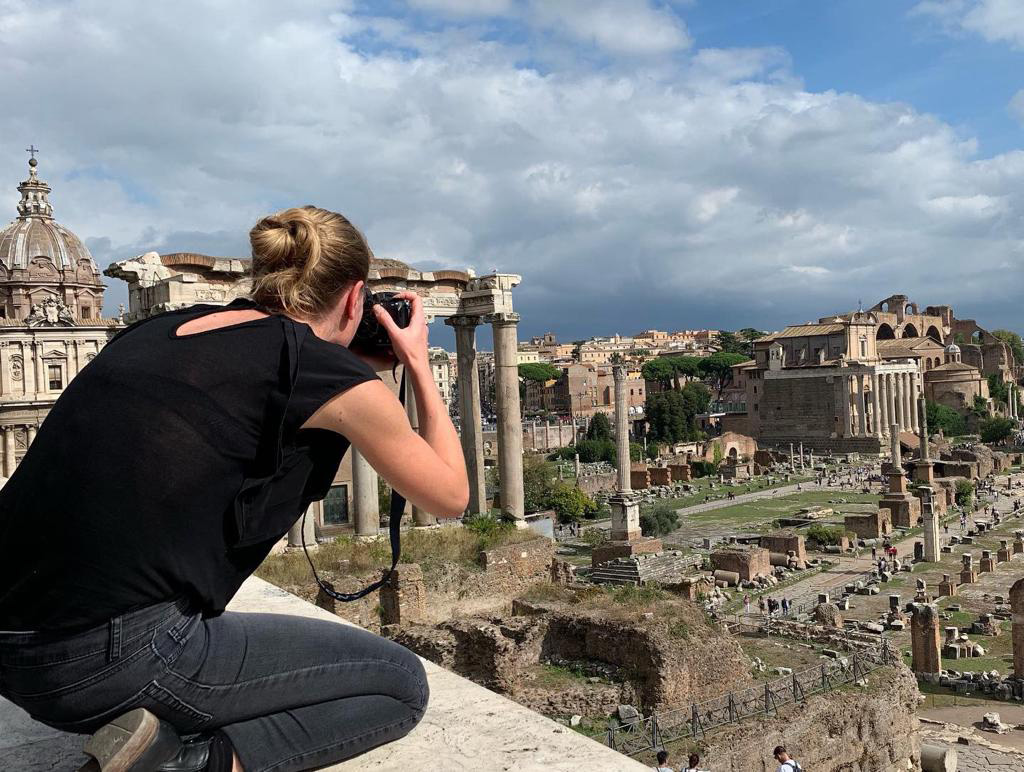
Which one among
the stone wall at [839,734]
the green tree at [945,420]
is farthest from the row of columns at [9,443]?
the green tree at [945,420]

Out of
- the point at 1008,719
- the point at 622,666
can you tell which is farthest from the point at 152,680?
the point at 1008,719

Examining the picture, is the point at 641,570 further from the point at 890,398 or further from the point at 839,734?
the point at 890,398

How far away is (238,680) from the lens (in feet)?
6.20

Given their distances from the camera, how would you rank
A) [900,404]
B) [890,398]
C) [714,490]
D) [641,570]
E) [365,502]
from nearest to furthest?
1. [365,502]
2. [641,570]
3. [714,490]
4. [890,398]
5. [900,404]

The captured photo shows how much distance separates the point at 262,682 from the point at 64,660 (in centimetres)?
42

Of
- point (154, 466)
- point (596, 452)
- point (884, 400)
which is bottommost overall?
point (596, 452)

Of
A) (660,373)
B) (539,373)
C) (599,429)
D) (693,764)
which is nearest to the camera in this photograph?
(693,764)

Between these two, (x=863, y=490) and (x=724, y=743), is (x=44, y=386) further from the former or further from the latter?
(x=863, y=490)

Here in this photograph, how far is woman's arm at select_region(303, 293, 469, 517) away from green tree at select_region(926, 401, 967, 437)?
6835cm

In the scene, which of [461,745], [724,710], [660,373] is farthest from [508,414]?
[660,373]

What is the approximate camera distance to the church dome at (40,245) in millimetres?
33062

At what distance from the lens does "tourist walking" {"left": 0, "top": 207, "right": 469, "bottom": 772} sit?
1.66 meters

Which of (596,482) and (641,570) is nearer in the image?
(641,570)

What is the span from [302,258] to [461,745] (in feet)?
4.00
